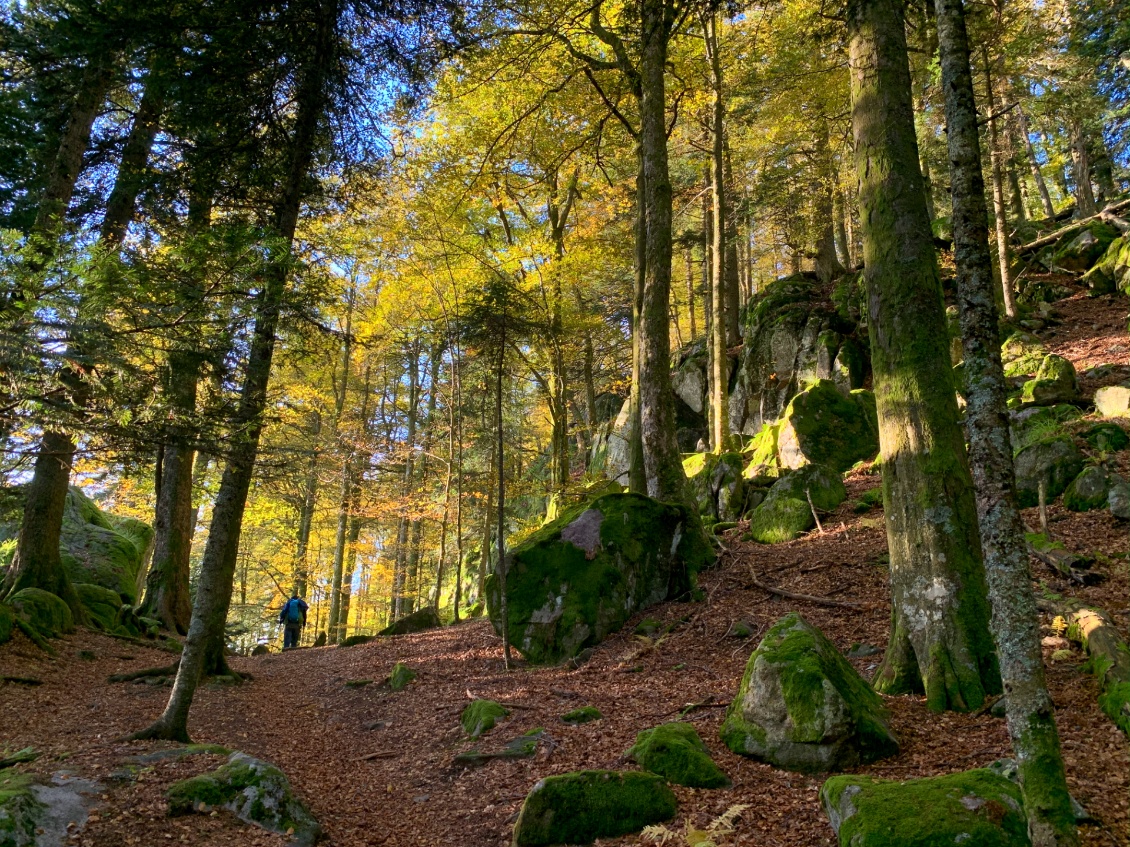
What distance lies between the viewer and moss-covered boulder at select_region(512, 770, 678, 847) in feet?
12.7

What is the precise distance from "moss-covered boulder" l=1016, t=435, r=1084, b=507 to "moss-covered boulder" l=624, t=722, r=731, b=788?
6.53 meters

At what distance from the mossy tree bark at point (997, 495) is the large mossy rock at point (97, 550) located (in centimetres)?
1487

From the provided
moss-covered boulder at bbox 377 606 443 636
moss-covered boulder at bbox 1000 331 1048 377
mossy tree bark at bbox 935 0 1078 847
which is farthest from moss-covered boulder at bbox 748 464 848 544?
moss-covered boulder at bbox 377 606 443 636

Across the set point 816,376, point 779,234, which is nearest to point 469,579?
point 816,376

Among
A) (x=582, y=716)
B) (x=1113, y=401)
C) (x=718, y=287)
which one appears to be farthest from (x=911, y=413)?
(x=718, y=287)

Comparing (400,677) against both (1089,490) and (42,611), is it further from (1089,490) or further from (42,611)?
(1089,490)

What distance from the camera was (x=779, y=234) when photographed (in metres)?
25.7

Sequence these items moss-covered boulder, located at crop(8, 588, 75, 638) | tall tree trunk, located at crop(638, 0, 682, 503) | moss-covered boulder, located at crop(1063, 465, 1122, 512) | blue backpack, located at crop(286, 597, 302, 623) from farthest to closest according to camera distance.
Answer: blue backpack, located at crop(286, 597, 302, 623), tall tree trunk, located at crop(638, 0, 682, 503), moss-covered boulder, located at crop(8, 588, 75, 638), moss-covered boulder, located at crop(1063, 465, 1122, 512)

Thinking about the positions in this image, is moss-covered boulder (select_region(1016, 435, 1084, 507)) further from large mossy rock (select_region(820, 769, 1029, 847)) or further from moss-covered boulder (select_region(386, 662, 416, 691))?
moss-covered boulder (select_region(386, 662, 416, 691))

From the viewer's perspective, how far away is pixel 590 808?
3.95 m

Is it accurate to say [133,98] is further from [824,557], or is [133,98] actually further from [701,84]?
[824,557]

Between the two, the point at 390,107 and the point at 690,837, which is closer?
the point at 690,837

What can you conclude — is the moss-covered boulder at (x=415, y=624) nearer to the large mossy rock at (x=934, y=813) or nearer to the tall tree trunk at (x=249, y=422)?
the tall tree trunk at (x=249, y=422)

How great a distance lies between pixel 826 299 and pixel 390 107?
43.0ft
